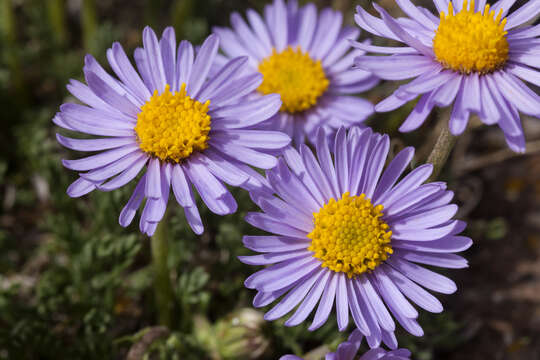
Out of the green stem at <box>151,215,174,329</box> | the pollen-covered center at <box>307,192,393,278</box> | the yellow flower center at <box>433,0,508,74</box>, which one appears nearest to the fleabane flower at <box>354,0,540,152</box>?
the yellow flower center at <box>433,0,508,74</box>

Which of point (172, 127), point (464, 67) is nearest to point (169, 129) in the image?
point (172, 127)

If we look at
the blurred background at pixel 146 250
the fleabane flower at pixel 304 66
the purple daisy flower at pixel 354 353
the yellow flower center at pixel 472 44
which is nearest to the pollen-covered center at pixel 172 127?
the fleabane flower at pixel 304 66

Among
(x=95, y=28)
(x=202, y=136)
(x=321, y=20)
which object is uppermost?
(x=95, y=28)

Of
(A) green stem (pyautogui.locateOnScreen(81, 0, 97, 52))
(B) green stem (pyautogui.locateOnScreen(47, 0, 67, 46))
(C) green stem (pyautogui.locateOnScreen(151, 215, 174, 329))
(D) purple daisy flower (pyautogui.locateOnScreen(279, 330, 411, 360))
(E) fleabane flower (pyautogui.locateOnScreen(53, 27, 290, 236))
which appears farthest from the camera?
(B) green stem (pyautogui.locateOnScreen(47, 0, 67, 46))

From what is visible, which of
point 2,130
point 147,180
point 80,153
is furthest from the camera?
point 2,130

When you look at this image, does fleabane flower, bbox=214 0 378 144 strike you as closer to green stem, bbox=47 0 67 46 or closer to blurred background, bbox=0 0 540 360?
blurred background, bbox=0 0 540 360

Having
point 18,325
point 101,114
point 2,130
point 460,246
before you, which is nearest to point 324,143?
point 460,246

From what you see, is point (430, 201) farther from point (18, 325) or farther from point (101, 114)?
point (18, 325)

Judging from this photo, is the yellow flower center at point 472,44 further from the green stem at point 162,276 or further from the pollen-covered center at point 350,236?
the green stem at point 162,276
